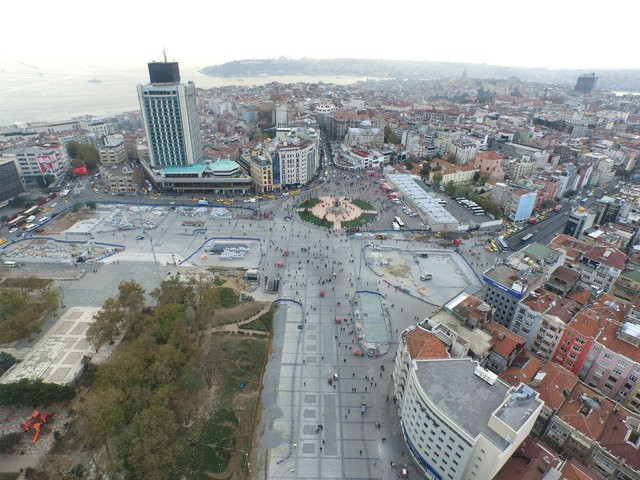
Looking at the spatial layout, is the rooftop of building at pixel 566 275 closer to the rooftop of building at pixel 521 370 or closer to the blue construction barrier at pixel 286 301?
the rooftop of building at pixel 521 370

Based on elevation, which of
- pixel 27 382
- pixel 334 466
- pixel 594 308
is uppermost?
pixel 594 308

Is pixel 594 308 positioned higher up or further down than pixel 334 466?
higher up

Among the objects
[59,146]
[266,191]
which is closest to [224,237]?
[266,191]

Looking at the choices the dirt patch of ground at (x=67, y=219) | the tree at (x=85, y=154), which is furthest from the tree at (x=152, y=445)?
the tree at (x=85, y=154)

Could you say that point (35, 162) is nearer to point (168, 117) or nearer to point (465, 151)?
point (168, 117)

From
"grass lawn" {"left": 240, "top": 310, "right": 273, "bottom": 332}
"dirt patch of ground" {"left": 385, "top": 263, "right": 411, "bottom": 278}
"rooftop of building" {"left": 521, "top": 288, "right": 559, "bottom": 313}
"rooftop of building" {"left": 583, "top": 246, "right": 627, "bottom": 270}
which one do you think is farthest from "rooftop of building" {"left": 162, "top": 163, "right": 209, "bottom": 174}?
"rooftop of building" {"left": 583, "top": 246, "right": 627, "bottom": 270}

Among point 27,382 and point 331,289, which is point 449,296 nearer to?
point 331,289
